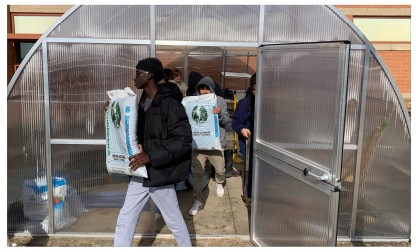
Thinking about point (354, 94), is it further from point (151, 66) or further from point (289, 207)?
point (151, 66)

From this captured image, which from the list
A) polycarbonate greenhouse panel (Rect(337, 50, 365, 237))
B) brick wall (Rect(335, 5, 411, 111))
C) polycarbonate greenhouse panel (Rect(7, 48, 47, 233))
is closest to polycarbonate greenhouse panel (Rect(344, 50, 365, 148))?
polycarbonate greenhouse panel (Rect(337, 50, 365, 237))

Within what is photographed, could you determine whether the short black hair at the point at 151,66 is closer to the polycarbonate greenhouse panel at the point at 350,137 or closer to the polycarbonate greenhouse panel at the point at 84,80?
the polycarbonate greenhouse panel at the point at 84,80

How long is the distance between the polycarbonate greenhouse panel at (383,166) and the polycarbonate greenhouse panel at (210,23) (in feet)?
4.15

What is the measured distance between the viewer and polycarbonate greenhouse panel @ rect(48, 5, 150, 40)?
3.82 metres

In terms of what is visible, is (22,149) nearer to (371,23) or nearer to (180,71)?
(180,71)

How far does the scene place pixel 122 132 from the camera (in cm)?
298

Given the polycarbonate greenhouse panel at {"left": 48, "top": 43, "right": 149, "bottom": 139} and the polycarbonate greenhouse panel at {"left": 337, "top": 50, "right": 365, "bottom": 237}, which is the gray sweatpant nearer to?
the polycarbonate greenhouse panel at {"left": 48, "top": 43, "right": 149, "bottom": 139}

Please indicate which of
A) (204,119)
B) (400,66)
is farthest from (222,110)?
(400,66)

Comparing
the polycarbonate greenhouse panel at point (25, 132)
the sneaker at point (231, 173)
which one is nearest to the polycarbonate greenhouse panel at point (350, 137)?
the sneaker at point (231, 173)

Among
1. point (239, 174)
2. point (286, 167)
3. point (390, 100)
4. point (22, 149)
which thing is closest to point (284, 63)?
point (286, 167)

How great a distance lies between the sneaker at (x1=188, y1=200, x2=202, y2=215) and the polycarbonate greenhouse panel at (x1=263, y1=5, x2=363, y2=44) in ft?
7.29

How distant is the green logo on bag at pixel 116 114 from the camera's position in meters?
3.01

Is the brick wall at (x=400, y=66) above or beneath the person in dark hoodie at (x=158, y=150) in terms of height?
above

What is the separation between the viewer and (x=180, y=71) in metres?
5.36
